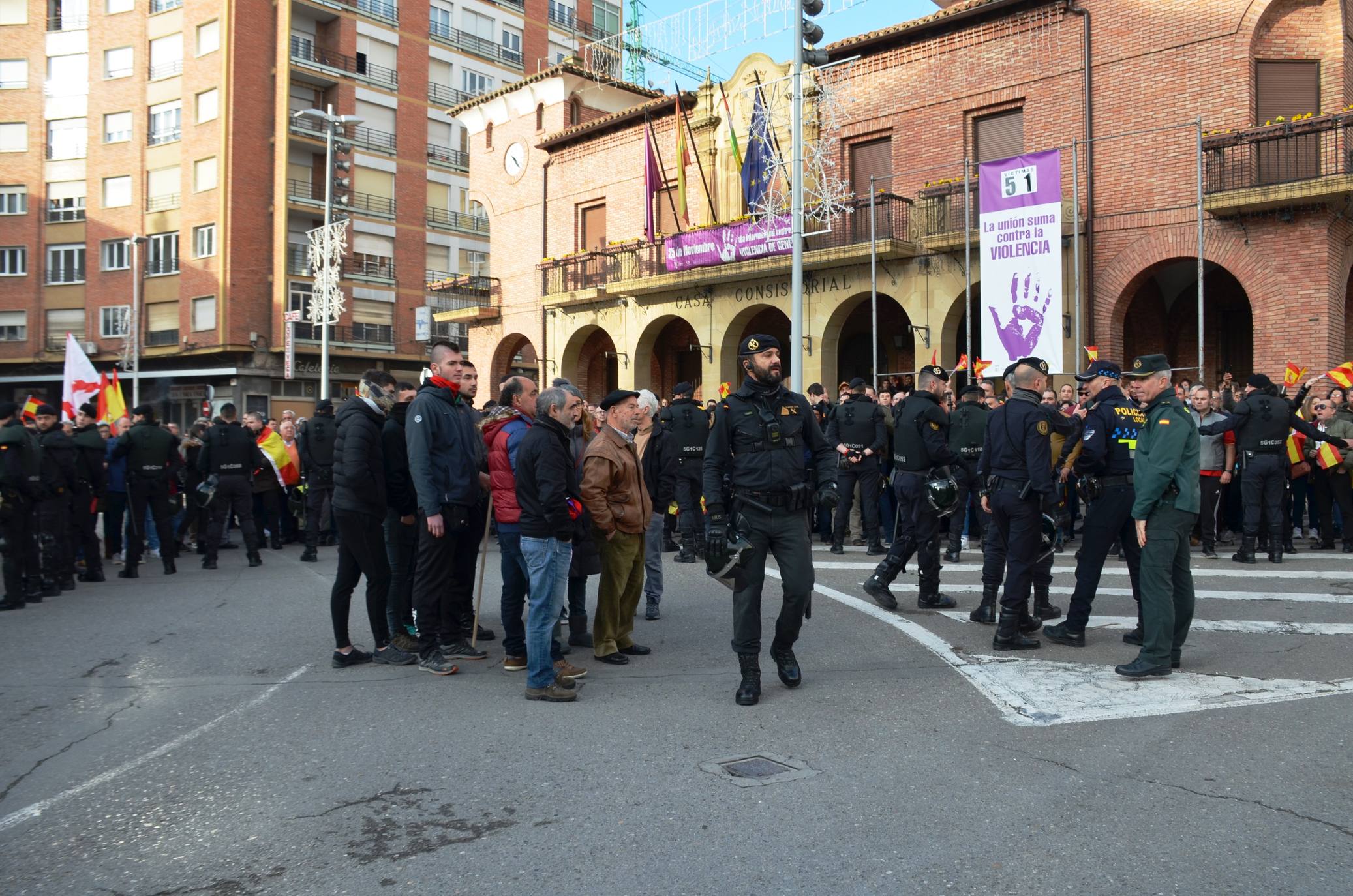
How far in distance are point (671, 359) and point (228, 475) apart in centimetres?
1744

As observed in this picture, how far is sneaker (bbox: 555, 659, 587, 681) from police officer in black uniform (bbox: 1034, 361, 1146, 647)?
11.3ft

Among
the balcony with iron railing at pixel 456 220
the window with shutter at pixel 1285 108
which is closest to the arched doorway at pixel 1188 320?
the window with shutter at pixel 1285 108

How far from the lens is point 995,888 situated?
3.63 meters

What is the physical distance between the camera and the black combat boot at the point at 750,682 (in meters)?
6.09

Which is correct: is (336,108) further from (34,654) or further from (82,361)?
(34,654)

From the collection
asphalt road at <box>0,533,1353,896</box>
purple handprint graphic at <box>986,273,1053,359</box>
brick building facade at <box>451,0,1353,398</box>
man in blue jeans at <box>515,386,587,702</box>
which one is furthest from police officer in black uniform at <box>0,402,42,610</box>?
brick building facade at <box>451,0,1353,398</box>

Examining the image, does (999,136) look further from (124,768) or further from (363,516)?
(124,768)

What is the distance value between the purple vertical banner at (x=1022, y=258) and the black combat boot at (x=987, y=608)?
1012 cm

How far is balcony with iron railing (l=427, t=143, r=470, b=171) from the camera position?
49.2 m

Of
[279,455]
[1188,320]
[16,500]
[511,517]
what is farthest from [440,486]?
[1188,320]

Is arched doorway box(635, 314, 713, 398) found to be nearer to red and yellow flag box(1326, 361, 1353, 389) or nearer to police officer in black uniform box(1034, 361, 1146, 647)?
red and yellow flag box(1326, 361, 1353, 389)

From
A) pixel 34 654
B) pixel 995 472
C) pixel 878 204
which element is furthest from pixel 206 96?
pixel 995 472

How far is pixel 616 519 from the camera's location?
292 inches

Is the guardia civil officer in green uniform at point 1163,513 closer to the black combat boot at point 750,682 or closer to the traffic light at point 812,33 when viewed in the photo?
the black combat boot at point 750,682
